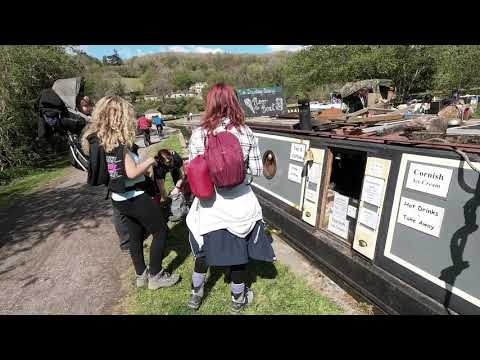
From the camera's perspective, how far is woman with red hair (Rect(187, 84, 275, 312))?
7.31 feet

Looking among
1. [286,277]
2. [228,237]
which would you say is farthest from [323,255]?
[228,237]

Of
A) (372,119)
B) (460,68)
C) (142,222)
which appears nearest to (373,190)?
(372,119)

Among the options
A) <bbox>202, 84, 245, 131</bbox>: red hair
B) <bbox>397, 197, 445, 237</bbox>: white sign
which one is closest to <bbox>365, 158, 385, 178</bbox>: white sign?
<bbox>397, 197, 445, 237</bbox>: white sign

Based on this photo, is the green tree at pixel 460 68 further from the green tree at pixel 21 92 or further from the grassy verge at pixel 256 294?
the green tree at pixel 21 92

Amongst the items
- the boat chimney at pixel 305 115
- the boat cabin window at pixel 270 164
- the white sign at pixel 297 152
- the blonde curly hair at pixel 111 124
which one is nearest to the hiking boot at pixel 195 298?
the blonde curly hair at pixel 111 124

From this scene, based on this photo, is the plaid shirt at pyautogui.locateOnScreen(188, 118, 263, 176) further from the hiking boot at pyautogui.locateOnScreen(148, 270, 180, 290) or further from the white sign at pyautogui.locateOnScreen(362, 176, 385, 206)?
the hiking boot at pyautogui.locateOnScreen(148, 270, 180, 290)

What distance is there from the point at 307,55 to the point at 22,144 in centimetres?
3006

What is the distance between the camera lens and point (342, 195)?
356 centimetres

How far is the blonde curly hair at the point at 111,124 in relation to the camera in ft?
7.99

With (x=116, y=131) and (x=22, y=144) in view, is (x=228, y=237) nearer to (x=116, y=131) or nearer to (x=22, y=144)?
(x=116, y=131)

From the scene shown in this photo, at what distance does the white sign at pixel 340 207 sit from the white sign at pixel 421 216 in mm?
842

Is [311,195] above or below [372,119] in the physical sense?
below

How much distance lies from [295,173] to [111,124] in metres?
2.27

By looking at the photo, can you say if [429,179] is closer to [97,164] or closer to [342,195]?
[342,195]
